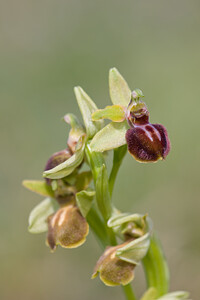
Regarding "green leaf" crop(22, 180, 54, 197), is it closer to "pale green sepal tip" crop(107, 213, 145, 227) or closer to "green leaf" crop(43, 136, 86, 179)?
"green leaf" crop(43, 136, 86, 179)

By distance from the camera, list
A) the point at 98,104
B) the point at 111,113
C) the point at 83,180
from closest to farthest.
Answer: the point at 111,113 < the point at 83,180 < the point at 98,104

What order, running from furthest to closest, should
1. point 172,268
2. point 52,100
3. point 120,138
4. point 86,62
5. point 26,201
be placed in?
point 86,62, point 52,100, point 26,201, point 172,268, point 120,138

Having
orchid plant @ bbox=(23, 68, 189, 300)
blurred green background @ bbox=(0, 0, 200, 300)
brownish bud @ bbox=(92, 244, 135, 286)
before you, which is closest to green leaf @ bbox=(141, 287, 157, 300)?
orchid plant @ bbox=(23, 68, 189, 300)

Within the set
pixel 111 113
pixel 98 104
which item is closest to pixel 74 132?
pixel 111 113

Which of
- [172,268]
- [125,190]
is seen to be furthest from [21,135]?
[172,268]

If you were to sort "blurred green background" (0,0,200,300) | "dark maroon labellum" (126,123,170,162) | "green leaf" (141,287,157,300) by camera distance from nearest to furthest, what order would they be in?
"dark maroon labellum" (126,123,170,162) → "green leaf" (141,287,157,300) → "blurred green background" (0,0,200,300)

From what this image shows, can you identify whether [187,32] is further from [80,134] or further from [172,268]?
[80,134]

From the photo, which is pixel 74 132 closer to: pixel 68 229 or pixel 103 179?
pixel 103 179
